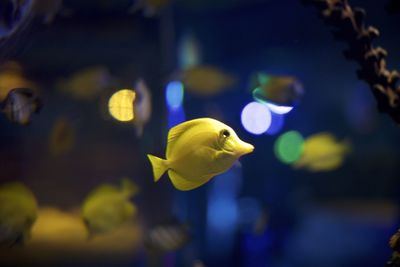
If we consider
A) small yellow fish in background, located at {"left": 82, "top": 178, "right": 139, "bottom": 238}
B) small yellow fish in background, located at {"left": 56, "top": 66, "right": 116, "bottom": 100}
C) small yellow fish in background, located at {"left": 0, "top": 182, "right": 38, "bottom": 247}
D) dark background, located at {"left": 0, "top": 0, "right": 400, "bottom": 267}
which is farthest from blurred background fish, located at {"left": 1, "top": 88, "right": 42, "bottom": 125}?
small yellow fish in background, located at {"left": 56, "top": 66, "right": 116, "bottom": 100}

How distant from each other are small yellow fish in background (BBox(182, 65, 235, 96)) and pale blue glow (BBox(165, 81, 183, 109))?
178 mm

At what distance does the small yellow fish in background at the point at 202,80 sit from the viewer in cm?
702

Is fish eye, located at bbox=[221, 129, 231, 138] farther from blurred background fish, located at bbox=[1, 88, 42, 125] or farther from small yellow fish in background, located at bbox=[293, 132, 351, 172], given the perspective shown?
small yellow fish in background, located at bbox=[293, 132, 351, 172]

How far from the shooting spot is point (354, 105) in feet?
30.6

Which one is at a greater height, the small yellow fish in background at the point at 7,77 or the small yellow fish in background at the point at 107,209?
the small yellow fish in background at the point at 7,77

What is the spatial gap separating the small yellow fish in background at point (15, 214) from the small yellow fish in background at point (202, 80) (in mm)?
3958

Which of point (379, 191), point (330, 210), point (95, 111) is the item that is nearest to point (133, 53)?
point (95, 111)

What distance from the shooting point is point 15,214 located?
3252mm

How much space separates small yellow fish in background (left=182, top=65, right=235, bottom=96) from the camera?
702 cm

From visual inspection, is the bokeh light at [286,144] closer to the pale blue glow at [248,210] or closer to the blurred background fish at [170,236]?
the pale blue glow at [248,210]

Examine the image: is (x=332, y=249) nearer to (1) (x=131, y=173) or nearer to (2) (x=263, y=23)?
(1) (x=131, y=173)

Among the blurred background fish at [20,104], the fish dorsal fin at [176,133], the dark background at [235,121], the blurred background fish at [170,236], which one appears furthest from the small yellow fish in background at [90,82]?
the fish dorsal fin at [176,133]

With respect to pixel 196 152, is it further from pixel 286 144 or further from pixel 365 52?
pixel 286 144

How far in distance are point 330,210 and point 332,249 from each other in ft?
6.25
